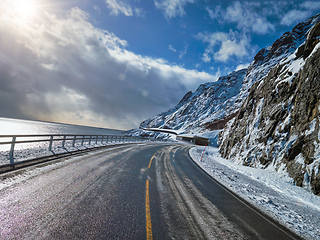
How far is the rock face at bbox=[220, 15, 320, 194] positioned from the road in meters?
7.13

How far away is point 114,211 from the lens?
12.6 ft

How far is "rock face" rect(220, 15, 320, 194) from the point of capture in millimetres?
9289

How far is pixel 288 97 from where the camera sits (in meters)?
13.5

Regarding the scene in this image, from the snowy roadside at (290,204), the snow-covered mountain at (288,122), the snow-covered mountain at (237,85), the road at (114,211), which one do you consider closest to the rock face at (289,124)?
the snow-covered mountain at (288,122)

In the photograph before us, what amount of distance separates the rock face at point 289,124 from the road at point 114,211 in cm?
713

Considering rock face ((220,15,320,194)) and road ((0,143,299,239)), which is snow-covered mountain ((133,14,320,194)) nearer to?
rock face ((220,15,320,194))

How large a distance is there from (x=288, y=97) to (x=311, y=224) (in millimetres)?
12829

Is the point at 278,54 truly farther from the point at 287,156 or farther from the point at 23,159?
the point at 23,159

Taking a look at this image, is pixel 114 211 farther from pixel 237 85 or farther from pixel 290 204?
pixel 237 85

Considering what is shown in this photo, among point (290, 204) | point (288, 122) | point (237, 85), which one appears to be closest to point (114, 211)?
point (290, 204)

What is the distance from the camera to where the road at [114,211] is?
3016 mm

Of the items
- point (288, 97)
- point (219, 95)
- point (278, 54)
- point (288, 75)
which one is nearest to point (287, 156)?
point (288, 97)

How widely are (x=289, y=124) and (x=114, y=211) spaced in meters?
14.7

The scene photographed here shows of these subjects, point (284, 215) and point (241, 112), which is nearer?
point (284, 215)
